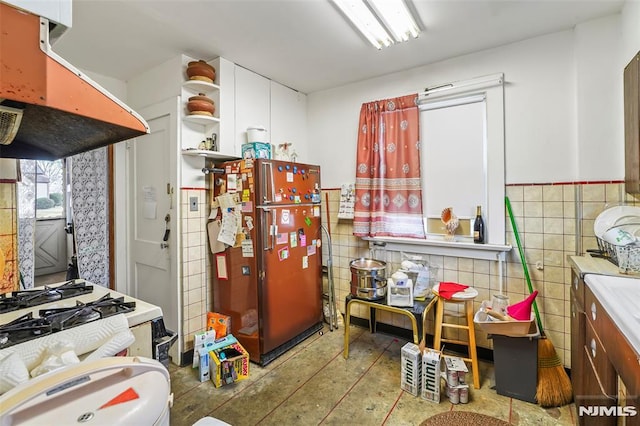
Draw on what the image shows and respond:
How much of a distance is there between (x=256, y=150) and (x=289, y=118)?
0.90 meters

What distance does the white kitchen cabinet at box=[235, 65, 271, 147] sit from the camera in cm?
283

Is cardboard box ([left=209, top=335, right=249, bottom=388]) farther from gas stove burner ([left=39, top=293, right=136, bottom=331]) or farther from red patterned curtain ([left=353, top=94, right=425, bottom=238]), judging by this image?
red patterned curtain ([left=353, top=94, right=425, bottom=238])

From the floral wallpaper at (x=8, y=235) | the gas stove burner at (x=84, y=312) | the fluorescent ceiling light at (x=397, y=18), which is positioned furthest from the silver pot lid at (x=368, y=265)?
the floral wallpaper at (x=8, y=235)

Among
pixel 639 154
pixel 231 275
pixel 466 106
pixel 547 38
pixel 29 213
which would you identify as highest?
pixel 547 38

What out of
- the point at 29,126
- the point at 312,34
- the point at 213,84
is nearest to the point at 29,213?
the point at 29,126

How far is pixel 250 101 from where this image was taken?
9.67 ft

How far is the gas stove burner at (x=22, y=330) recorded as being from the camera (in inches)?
40.6

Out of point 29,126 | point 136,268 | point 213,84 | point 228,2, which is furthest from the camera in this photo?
point 136,268

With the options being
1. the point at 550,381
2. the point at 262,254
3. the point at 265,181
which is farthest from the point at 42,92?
the point at 550,381

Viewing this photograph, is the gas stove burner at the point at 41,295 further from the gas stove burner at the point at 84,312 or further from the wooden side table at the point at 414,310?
the wooden side table at the point at 414,310

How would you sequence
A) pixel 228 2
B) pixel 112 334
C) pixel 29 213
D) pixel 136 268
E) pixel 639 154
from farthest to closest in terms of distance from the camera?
pixel 136 268, pixel 29 213, pixel 228 2, pixel 639 154, pixel 112 334

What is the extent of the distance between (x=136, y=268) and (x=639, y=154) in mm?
3938

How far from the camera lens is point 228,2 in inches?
75.5

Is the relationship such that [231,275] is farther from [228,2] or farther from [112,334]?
[228,2]
